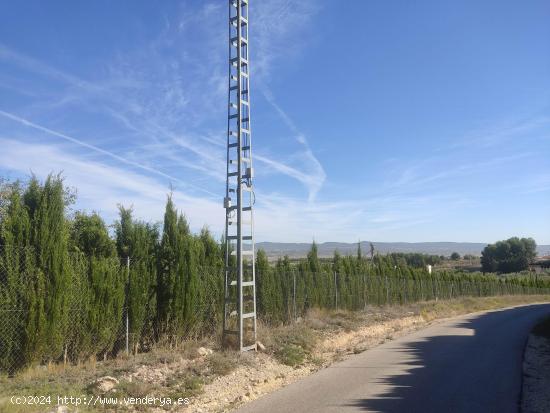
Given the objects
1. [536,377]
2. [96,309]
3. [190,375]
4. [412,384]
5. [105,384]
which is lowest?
[536,377]

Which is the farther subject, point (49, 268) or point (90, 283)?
point (90, 283)

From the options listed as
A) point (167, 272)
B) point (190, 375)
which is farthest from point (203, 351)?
point (167, 272)

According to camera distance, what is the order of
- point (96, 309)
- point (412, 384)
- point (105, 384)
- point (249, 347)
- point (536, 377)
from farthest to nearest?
point (249, 347) < point (536, 377) < point (96, 309) < point (412, 384) < point (105, 384)

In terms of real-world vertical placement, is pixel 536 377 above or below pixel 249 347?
below

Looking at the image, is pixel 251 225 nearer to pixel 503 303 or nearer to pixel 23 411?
pixel 23 411

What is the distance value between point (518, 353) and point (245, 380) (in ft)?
28.5

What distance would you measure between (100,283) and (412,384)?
6672mm

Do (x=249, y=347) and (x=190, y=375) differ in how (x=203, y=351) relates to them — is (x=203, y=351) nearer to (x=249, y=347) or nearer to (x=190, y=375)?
(x=249, y=347)

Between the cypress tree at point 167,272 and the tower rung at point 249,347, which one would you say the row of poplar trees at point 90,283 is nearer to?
the cypress tree at point 167,272

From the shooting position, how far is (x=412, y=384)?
28.3ft

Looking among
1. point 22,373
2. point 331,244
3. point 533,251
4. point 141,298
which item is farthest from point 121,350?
point 331,244

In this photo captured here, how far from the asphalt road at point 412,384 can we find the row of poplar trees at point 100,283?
13.4 feet

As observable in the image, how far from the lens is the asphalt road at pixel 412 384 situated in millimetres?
7117

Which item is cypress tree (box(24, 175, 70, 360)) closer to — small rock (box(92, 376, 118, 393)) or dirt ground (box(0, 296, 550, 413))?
dirt ground (box(0, 296, 550, 413))
